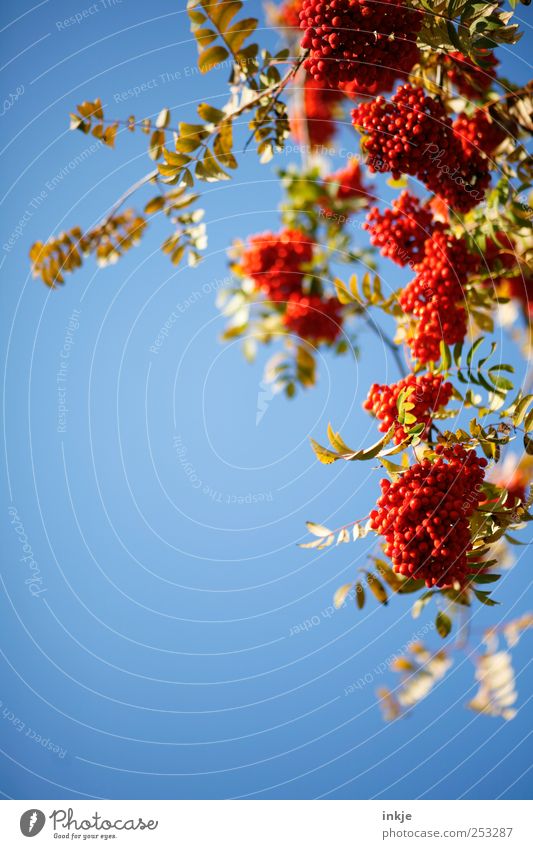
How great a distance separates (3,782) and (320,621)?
31.9 inches

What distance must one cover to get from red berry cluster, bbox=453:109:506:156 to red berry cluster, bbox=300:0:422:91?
0.18 metres

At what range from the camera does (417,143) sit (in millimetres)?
1104

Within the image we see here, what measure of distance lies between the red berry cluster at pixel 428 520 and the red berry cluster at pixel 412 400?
7 cm

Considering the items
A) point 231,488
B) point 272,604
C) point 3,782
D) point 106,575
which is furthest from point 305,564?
point 3,782

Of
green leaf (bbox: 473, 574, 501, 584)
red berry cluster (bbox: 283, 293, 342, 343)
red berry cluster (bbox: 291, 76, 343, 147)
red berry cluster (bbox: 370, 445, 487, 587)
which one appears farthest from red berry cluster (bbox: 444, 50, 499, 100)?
green leaf (bbox: 473, 574, 501, 584)

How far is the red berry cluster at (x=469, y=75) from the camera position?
1.25 m

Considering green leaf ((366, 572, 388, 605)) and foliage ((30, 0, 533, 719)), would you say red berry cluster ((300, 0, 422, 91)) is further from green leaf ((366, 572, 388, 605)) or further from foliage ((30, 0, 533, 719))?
green leaf ((366, 572, 388, 605))

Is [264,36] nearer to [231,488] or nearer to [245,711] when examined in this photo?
[231,488]

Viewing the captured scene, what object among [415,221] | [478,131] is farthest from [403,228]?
[478,131]

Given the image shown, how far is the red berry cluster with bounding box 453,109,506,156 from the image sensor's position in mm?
1220

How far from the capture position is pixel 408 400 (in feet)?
3.52
